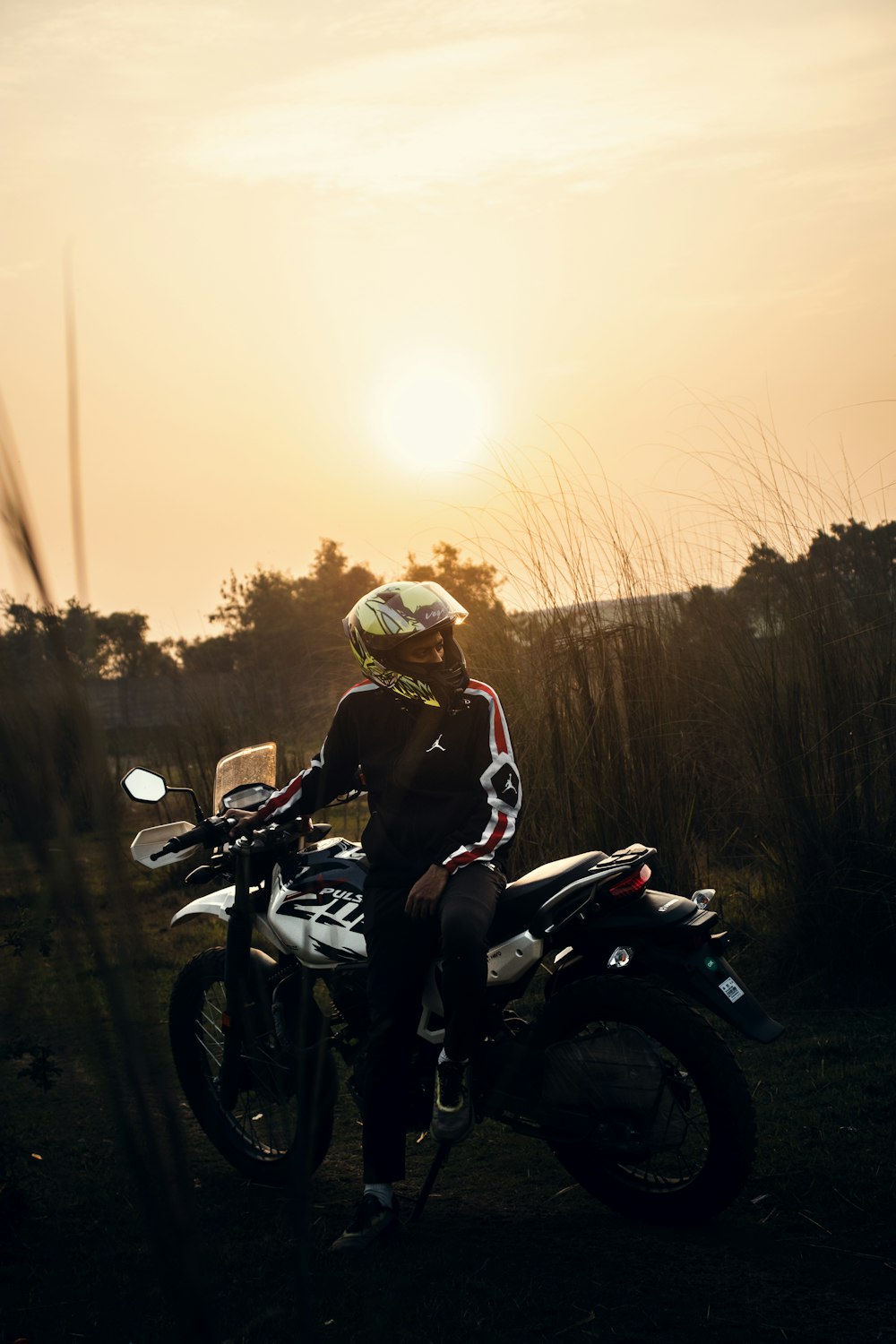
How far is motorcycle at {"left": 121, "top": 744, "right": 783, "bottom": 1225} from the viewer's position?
3.21 m

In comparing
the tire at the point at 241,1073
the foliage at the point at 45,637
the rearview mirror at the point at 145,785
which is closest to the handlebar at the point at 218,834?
the rearview mirror at the point at 145,785

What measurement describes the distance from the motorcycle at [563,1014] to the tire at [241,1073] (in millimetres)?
16

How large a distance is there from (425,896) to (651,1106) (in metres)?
0.85

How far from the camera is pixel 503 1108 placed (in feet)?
11.2

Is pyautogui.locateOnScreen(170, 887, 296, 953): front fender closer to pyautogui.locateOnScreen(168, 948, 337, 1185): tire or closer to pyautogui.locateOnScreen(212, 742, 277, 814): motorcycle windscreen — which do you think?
pyautogui.locateOnScreen(168, 948, 337, 1185): tire

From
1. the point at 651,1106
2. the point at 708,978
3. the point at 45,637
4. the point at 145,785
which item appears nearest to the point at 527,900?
the point at 708,978

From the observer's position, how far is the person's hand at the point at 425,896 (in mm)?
3361

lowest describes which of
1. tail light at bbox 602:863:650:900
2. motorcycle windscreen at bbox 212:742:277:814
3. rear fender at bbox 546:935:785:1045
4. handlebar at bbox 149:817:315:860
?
rear fender at bbox 546:935:785:1045

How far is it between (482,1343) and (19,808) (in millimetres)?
2505

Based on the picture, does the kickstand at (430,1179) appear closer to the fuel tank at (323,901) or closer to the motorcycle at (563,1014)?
the motorcycle at (563,1014)

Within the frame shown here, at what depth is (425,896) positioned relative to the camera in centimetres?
337

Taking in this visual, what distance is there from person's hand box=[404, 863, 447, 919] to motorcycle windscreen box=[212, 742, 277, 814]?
0.87 m

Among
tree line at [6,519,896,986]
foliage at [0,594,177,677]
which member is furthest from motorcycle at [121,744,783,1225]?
foliage at [0,594,177,677]

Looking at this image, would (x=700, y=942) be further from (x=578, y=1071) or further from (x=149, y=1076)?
(x=149, y=1076)
